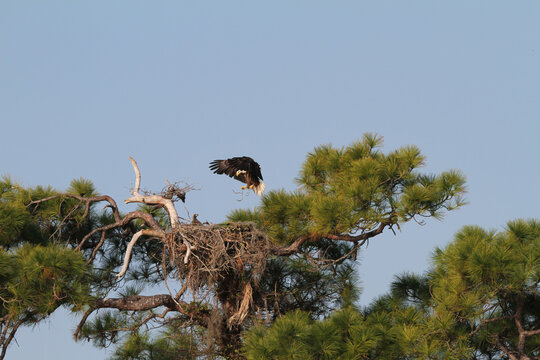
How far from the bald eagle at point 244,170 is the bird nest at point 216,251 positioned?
120 centimetres

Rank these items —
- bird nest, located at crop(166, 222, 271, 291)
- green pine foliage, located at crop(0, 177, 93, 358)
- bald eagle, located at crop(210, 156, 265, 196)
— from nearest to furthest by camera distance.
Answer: green pine foliage, located at crop(0, 177, 93, 358) < bird nest, located at crop(166, 222, 271, 291) < bald eagle, located at crop(210, 156, 265, 196)

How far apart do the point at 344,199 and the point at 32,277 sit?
9.91ft

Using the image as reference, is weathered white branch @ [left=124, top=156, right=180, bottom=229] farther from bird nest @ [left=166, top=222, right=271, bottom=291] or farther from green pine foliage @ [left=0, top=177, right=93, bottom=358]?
green pine foliage @ [left=0, top=177, right=93, bottom=358]

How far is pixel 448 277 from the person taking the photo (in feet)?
25.8

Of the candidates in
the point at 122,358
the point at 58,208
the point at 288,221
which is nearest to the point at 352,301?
the point at 288,221

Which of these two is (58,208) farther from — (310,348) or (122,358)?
(310,348)

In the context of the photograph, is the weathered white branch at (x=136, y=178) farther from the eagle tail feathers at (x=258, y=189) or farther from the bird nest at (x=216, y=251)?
the eagle tail feathers at (x=258, y=189)

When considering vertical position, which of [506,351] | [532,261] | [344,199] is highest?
[344,199]

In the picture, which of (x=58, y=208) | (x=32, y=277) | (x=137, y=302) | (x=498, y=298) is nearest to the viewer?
(x=32, y=277)

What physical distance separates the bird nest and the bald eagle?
1.20m

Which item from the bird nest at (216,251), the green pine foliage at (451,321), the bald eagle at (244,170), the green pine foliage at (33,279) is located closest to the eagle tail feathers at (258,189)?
the bald eagle at (244,170)

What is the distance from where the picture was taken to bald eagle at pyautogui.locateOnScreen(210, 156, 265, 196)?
952 centimetres

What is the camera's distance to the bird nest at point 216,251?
805 cm

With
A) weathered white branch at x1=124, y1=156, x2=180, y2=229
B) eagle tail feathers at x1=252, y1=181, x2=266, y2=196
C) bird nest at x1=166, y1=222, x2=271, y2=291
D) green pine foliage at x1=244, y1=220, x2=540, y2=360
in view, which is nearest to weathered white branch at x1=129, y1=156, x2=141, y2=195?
weathered white branch at x1=124, y1=156, x2=180, y2=229
